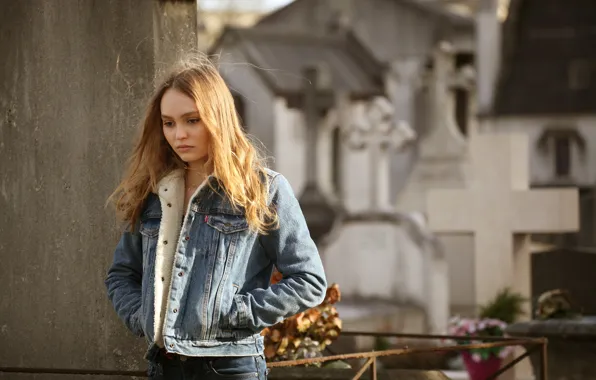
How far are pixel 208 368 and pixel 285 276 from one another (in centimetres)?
27

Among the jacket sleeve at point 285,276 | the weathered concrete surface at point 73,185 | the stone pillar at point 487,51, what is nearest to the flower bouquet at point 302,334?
the weathered concrete surface at point 73,185

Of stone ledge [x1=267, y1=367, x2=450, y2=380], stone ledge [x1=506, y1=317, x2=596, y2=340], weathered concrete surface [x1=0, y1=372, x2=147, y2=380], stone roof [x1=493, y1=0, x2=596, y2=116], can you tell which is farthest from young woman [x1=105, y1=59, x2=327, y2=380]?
stone roof [x1=493, y1=0, x2=596, y2=116]

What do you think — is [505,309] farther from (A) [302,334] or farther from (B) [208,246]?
(B) [208,246]

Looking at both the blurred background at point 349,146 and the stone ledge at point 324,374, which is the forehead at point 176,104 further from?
the stone ledge at point 324,374

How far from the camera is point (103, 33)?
455 cm

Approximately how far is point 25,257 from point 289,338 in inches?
47.6

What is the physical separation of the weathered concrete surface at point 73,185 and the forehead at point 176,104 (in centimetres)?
132

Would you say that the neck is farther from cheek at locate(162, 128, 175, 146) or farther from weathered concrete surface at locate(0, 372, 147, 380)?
weathered concrete surface at locate(0, 372, 147, 380)

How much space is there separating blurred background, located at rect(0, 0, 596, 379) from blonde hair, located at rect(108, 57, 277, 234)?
360 millimetres

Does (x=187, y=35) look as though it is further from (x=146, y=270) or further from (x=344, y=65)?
(x=344, y=65)

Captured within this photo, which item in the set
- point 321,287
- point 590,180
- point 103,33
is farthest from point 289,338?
point 590,180

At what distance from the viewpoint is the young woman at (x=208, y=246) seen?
10.3ft

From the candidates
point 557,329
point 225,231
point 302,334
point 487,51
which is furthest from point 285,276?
point 487,51

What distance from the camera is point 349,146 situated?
1658 cm
